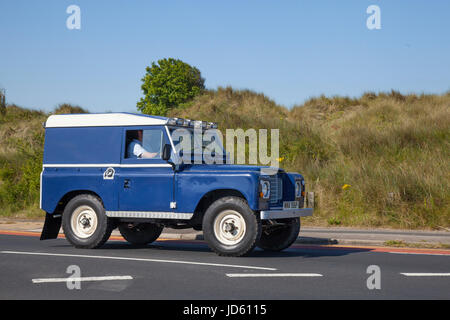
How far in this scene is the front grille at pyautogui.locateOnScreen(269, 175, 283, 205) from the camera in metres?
12.5

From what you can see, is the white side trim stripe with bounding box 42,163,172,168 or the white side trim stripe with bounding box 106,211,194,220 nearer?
the white side trim stripe with bounding box 106,211,194,220

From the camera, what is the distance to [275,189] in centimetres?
1263

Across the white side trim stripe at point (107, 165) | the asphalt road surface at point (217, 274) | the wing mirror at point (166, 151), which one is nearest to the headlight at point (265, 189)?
the asphalt road surface at point (217, 274)

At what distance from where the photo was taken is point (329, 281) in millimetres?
9453

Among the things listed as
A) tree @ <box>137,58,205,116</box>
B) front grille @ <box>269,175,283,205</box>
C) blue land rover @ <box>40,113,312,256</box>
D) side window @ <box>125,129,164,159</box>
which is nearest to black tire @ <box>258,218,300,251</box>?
blue land rover @ <box>40,113,312,256</box>

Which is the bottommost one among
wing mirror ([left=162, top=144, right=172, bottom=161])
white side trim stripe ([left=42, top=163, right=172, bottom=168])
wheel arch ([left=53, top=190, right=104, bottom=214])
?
wheel arch ([left=53, top=190, right=104, bottom=214])

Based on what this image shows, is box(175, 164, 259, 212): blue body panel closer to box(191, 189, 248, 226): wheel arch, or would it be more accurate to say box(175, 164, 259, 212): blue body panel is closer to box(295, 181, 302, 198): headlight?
box(191, 189, 248, 226): wheel arch

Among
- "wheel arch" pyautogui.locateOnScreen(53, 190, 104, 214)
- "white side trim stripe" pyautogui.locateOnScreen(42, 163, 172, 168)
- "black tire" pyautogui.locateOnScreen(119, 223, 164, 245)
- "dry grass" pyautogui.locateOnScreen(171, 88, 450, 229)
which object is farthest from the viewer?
"dry grass" pyautogui.locateOnScreen(171, 88, 450, 229)

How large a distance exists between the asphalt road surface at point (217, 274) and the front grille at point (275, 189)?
1.07 metres

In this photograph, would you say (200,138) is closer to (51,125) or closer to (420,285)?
(51,125)

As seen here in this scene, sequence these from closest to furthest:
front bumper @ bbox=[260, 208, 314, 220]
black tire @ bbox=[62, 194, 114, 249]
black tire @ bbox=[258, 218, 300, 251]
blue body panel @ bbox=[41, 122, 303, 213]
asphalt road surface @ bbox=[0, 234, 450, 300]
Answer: asphalt road surface @ bbox=[0, 234, 450, 300], front bumper @ bbox=[260, 208, 314, 220], blue body panel @ bbox=[41, 122, 303, 213], black tire @ bbox=[62, 194, 114, 249], black tire @ bbox=[258, 218, 300, 251]

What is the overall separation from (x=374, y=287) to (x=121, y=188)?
5.89 metres

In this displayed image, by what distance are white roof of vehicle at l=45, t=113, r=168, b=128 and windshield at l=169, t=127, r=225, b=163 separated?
461mm
